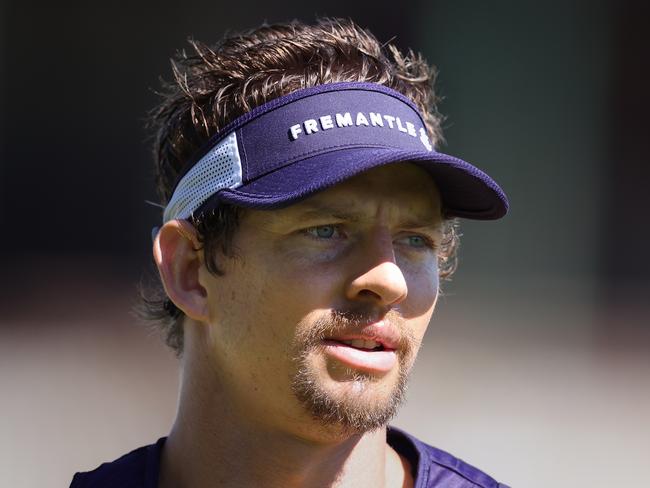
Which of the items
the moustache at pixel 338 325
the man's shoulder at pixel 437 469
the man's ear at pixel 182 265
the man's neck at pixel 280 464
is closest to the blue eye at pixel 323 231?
the moustache at pixel 338 325

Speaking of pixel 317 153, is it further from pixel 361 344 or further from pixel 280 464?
pixel 280 464

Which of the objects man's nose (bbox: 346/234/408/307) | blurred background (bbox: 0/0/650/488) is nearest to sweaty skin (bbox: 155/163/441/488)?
man's nose (bbox: 346/234/408/307)

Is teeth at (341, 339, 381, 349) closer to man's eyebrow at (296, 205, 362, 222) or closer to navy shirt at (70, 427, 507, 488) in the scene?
man's eyebrow at (296, 205, 362, 222)

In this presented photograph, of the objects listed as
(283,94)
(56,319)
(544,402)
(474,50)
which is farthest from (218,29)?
(283,94)

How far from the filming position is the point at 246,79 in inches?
81.0

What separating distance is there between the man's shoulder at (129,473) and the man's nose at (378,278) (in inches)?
23.8

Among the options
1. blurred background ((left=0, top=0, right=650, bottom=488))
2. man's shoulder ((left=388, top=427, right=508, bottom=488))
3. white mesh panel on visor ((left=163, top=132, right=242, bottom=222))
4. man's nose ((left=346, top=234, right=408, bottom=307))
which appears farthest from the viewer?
blurred background ((left=0, top=0, right=650, bottom=488))

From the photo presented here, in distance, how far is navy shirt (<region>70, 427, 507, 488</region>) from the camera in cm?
204

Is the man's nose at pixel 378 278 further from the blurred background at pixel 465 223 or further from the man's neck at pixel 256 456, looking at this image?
the blurred background at pixel 465 223

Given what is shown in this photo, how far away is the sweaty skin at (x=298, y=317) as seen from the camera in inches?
70.4

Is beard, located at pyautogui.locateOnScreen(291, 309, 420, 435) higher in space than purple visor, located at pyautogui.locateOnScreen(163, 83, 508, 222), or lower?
lower

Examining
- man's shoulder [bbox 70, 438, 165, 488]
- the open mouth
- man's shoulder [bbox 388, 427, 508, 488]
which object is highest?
the open mouth

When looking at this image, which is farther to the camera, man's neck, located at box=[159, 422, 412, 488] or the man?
man's neck, located at box=[159, 422, 412, 488]

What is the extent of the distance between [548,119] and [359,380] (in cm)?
503
